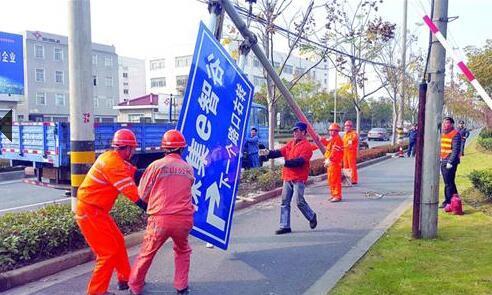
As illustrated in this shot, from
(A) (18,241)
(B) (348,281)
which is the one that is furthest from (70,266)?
(B) (348,281)

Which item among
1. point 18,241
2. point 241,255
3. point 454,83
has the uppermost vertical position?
point 454,83

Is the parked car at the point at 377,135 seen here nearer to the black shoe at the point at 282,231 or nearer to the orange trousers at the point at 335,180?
the orange trousers at the point at 335,180

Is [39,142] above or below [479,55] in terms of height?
below

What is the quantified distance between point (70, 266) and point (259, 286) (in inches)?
88.6

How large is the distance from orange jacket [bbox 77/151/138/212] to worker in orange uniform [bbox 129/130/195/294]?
0.16m

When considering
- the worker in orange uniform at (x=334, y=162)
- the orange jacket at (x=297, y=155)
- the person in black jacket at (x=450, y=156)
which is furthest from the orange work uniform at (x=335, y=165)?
the orange jacket at (x=297, y=155)

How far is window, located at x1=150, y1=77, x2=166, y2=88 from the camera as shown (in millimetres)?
71188

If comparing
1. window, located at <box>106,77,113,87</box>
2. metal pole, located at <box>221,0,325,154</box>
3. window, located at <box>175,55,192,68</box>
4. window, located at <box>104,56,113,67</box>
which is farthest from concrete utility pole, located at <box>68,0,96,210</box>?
window, located at <box>175,55,192,68</box>

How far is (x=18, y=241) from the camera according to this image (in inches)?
191

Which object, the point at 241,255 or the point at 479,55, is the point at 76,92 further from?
the point at 479,55

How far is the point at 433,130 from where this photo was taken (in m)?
6.07

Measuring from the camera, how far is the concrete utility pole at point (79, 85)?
569 centimetres

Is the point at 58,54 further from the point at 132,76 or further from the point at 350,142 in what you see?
the point at 350,142

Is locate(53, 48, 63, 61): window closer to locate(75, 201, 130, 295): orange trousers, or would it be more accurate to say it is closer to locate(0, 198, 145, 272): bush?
locate(0, 198, 145, 272): bush
